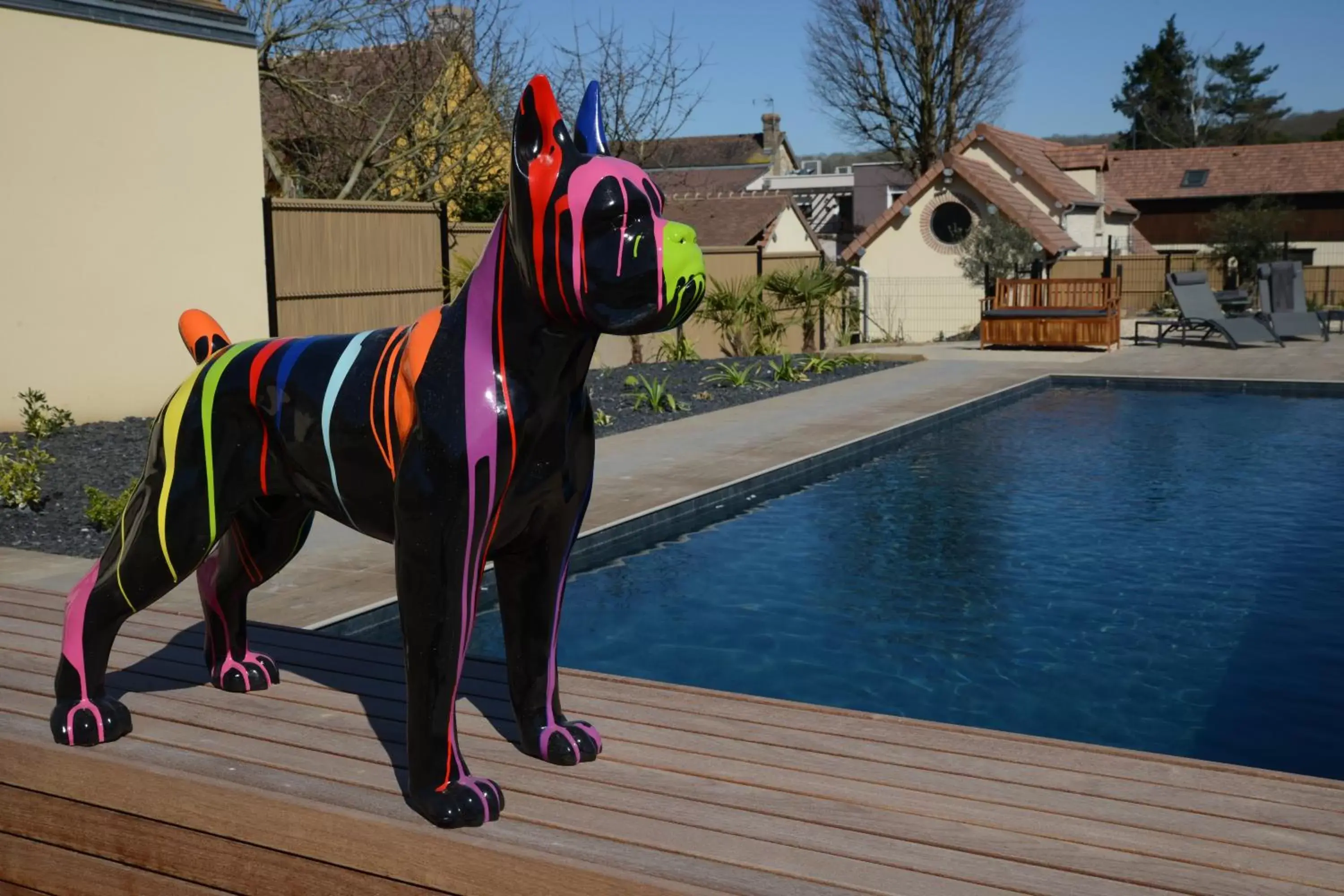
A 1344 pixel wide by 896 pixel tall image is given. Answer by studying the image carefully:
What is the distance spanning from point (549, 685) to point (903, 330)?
2627cm

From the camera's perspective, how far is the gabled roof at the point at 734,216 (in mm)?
32188

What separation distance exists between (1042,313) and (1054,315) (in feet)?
0.76

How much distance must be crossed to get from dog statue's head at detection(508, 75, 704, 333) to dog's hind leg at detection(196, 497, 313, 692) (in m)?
1.41

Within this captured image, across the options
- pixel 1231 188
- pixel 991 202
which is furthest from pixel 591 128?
pixel 1231 188

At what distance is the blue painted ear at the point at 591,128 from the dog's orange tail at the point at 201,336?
1435mm

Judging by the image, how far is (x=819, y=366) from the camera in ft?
58.6

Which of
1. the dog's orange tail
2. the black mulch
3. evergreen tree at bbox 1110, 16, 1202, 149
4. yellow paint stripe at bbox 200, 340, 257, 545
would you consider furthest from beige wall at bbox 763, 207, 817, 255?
evergreen tree at bbox 1110, 16, 1202, 149

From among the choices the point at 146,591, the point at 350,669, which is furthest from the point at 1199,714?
the point at 146,591

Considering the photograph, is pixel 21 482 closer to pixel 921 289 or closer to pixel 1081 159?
pixel 921 289

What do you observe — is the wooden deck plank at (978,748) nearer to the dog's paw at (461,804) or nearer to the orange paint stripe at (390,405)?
the dog's paw at (461,804)

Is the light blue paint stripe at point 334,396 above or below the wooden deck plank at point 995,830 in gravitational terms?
above

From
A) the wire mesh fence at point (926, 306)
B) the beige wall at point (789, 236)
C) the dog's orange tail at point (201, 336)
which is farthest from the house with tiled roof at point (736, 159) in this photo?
the dog's orange tail at point (201, 336)

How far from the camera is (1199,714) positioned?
5.56m

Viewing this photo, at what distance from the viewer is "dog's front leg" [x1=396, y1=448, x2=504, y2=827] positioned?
2.89 metres
